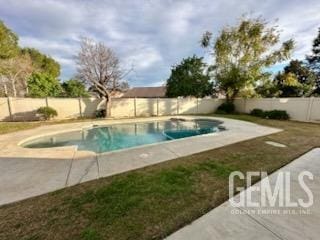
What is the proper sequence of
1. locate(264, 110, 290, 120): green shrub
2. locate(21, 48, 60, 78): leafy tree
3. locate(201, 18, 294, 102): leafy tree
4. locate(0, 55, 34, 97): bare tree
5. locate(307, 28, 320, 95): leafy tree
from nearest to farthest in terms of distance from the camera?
locate(264, 110, 290, 120): green shrub, locate(201, 18, 294, 102): leafy tree, locate(0, 55, 34, 97): bare tree, locate(307, 28, 320, 95): leafy tree, locate(21, 48, 60, 78): leafy tree

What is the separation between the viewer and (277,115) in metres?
14.1

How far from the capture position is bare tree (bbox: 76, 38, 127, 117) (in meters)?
14.5

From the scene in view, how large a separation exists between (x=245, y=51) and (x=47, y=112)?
716 inches

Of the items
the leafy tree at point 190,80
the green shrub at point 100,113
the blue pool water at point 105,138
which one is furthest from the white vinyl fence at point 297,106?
the green shrub at point 100,113

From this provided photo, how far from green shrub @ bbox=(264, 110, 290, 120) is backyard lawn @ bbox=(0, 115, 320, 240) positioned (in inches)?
465

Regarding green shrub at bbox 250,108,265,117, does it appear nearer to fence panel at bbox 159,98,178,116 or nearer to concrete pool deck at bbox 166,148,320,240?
fence panel at bbox 159,98,178,116

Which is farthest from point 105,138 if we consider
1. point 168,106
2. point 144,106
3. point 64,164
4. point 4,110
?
point 168,106

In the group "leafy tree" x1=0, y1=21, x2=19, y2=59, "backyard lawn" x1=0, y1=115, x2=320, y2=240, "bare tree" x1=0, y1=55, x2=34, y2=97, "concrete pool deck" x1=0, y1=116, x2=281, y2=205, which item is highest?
"leafy tree" x1=0, y1=21, x2=19, y2=59

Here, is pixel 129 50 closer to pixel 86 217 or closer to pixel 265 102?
pixel 265 102

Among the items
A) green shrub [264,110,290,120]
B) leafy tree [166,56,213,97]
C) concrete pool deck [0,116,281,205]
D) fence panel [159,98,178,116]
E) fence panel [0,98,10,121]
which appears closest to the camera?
concrete pool deck [0,116,281,205]

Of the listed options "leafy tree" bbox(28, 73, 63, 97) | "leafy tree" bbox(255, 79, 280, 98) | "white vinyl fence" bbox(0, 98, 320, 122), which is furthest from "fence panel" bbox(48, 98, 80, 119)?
"leafy tree" bbox(255, 79, 280, 98)

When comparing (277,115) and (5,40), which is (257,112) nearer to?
(277,115)

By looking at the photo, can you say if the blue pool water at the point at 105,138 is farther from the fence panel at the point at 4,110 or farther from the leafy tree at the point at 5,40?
the leafy tree at the point at 5,40

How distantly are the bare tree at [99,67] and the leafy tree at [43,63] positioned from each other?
36.5 ft
